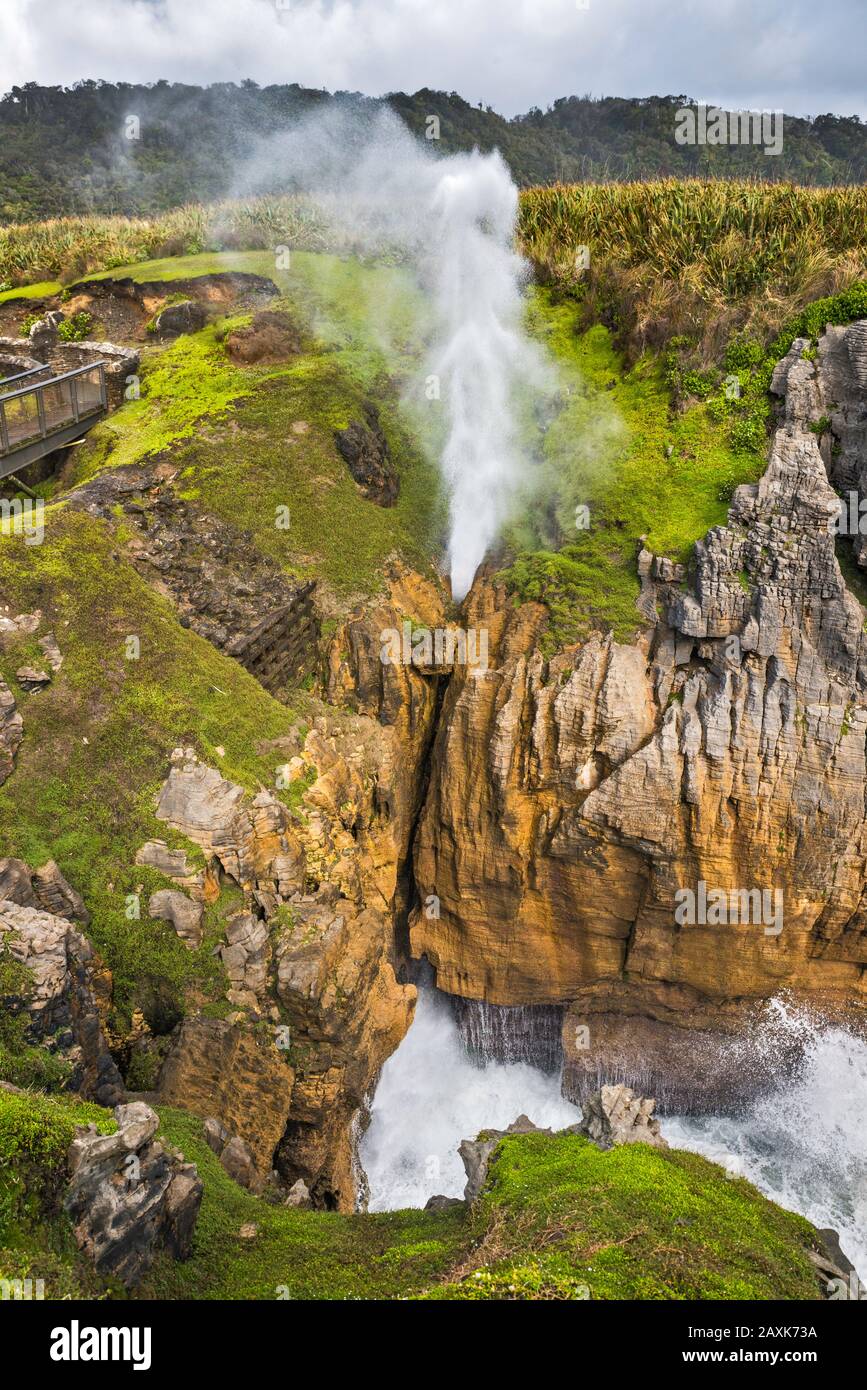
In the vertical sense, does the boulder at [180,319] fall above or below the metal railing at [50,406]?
above

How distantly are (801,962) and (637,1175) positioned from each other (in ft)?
19.3

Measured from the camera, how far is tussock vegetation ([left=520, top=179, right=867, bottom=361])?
15.3 metres

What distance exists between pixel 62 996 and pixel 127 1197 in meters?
2.42

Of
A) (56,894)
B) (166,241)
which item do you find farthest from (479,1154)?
(166,241)

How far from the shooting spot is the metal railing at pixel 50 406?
1353 cm

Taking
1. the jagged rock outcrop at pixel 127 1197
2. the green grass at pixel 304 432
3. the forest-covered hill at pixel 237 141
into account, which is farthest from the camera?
the forest-covered hill at pixel 237 141

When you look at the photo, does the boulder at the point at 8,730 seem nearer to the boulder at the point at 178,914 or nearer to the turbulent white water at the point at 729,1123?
the boulder at the point at 178,914

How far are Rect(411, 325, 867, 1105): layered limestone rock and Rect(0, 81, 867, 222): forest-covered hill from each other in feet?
112

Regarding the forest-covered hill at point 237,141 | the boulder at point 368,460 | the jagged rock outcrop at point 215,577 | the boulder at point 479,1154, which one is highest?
the forest-covered hill at point 237,141

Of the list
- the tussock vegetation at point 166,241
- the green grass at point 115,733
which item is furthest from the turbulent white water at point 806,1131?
the tussock vegetation at point 166,241

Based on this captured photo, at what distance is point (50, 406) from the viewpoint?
14594mm

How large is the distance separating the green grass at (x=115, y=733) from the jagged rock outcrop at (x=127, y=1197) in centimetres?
280

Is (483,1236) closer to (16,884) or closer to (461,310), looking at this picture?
(16,884)

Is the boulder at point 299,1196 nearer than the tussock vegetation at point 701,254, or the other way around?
the boulder at point 299,1196
